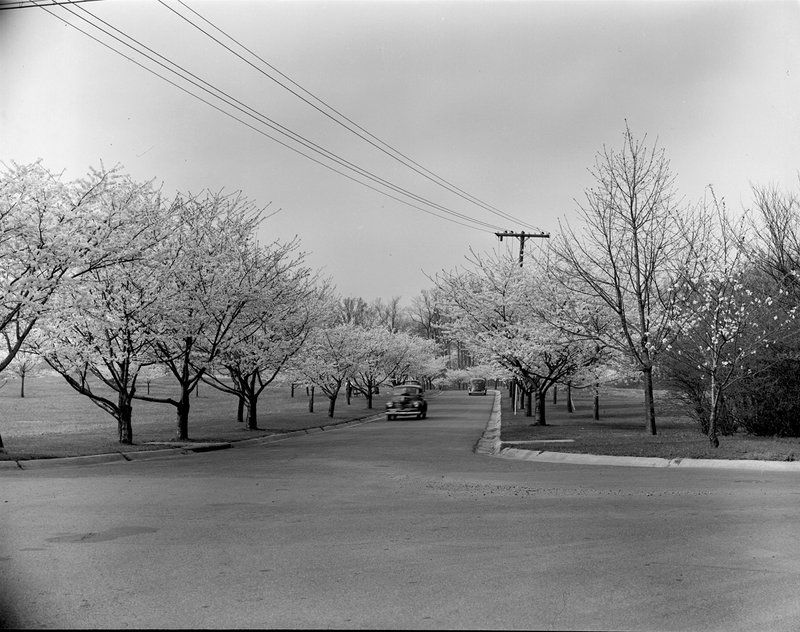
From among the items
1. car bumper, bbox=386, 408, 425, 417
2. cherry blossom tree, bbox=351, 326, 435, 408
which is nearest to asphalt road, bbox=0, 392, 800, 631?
car bumper, bbox=386, 408, 425, 417

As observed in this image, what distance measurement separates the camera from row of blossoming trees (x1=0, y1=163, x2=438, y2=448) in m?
16.4

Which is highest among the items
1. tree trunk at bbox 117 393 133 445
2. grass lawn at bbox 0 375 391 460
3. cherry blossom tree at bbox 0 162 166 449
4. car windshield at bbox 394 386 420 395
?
cherry blossom tree at bbox 0 162 166 449

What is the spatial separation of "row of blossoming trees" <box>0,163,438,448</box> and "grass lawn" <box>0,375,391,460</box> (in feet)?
4.23

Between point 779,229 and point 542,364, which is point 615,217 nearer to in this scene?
point 779,229

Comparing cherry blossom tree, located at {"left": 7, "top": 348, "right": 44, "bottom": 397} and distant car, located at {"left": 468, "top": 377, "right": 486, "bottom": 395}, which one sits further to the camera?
distant car, located at {"left": 468, "top": 377, "right": 486, "bottom": 395}

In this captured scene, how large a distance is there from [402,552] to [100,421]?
3104 centimetres

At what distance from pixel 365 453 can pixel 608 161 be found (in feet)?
40.5

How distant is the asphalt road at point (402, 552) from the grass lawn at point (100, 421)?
21.8 ft

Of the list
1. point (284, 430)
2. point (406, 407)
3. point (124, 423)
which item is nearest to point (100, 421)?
point (284, 430)

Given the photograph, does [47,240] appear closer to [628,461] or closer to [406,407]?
[628,461]

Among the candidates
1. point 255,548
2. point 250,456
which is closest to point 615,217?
point 250,456

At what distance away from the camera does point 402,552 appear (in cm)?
691

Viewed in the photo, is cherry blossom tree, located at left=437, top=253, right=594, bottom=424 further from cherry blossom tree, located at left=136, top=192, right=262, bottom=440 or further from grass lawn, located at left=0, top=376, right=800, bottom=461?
cherry blossom tree, located at left=136, top=192, right=262, bottom=440

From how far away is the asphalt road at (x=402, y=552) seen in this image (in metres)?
5.14
